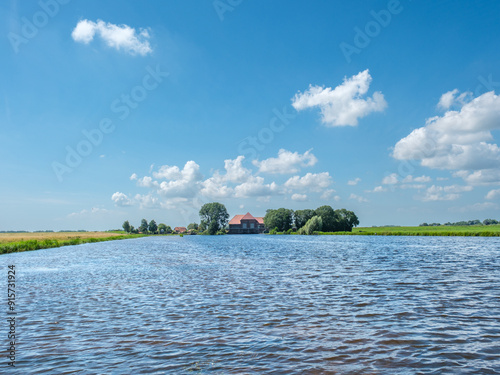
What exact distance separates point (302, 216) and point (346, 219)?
22572 mm

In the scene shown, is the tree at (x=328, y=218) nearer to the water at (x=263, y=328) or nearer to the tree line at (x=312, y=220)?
the tree line at (x=312, y=220)

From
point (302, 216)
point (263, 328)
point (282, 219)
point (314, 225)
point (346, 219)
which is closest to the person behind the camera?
point (263, 328)

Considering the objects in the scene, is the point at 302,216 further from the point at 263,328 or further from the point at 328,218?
the point at 263,328

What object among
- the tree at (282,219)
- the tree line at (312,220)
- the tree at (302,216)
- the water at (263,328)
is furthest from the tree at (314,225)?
the water at (263,328)

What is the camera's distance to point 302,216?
186375mm

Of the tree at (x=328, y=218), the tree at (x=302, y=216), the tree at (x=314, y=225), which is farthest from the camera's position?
the tree at (x=302, y=216)

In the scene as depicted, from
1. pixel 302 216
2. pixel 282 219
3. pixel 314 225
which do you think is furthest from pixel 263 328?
pixel 282 219

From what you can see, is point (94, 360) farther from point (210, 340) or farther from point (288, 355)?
point (288, 355)

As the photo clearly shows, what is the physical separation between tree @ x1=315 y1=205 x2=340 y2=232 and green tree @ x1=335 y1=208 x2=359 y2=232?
8.28ft

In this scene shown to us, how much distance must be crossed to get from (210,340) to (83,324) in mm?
5565

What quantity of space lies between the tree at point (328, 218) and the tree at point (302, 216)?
12741 millimetres

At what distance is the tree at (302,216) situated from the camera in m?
185

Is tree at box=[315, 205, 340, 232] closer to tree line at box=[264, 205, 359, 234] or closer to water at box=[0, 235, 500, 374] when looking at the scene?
tree line at box=[264, 205, 359, 234]

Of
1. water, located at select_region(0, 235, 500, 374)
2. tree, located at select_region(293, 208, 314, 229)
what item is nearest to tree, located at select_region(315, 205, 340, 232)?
tree, located at select_region(293, 208, 314, 229)
